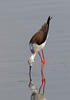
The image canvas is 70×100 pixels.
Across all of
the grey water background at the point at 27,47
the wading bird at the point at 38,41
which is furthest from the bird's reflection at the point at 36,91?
the wading bird at the point at 38,41

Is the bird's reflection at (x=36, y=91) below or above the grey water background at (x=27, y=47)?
below

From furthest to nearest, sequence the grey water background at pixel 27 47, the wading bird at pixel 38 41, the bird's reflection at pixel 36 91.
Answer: the wading bird at pixel 38 41 → the grey water background at pixel 27 47 → the bird's reflection at pixel 36 91

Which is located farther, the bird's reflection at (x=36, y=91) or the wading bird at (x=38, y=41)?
the wading bird at (x=38, y=41)

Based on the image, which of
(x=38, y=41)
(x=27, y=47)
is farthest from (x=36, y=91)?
(x=27, y=47)

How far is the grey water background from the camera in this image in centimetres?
1029

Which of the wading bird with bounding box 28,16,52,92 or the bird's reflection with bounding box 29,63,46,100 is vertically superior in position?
the wading bird with bounding box 28,16,52,92

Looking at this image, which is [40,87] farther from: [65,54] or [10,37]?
[10,37]

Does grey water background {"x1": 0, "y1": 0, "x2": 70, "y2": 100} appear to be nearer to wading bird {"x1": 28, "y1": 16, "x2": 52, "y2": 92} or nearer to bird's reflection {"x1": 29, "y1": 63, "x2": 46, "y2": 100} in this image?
bird's reflection {"x1": 29, "y1": 63, "x2": 46, "y2": 100}

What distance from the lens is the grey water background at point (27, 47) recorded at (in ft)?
33.8

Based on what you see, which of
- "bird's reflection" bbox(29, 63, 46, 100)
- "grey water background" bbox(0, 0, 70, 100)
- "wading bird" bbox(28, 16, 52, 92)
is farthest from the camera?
"wading bird" bbox(28, 16, 52, 92)

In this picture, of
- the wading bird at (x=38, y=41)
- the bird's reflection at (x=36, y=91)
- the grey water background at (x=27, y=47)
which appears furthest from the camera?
the wading bird at (x=38, y=41)

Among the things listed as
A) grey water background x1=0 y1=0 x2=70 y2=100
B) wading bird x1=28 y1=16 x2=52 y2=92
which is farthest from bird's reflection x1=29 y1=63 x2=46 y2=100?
wading bird x1=28 y1=16 x2=52 y2=92

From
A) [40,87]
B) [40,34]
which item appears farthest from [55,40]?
[40,87]

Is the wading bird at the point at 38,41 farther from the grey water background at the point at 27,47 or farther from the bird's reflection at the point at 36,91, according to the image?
the bird's reflection at the point at 36,91
